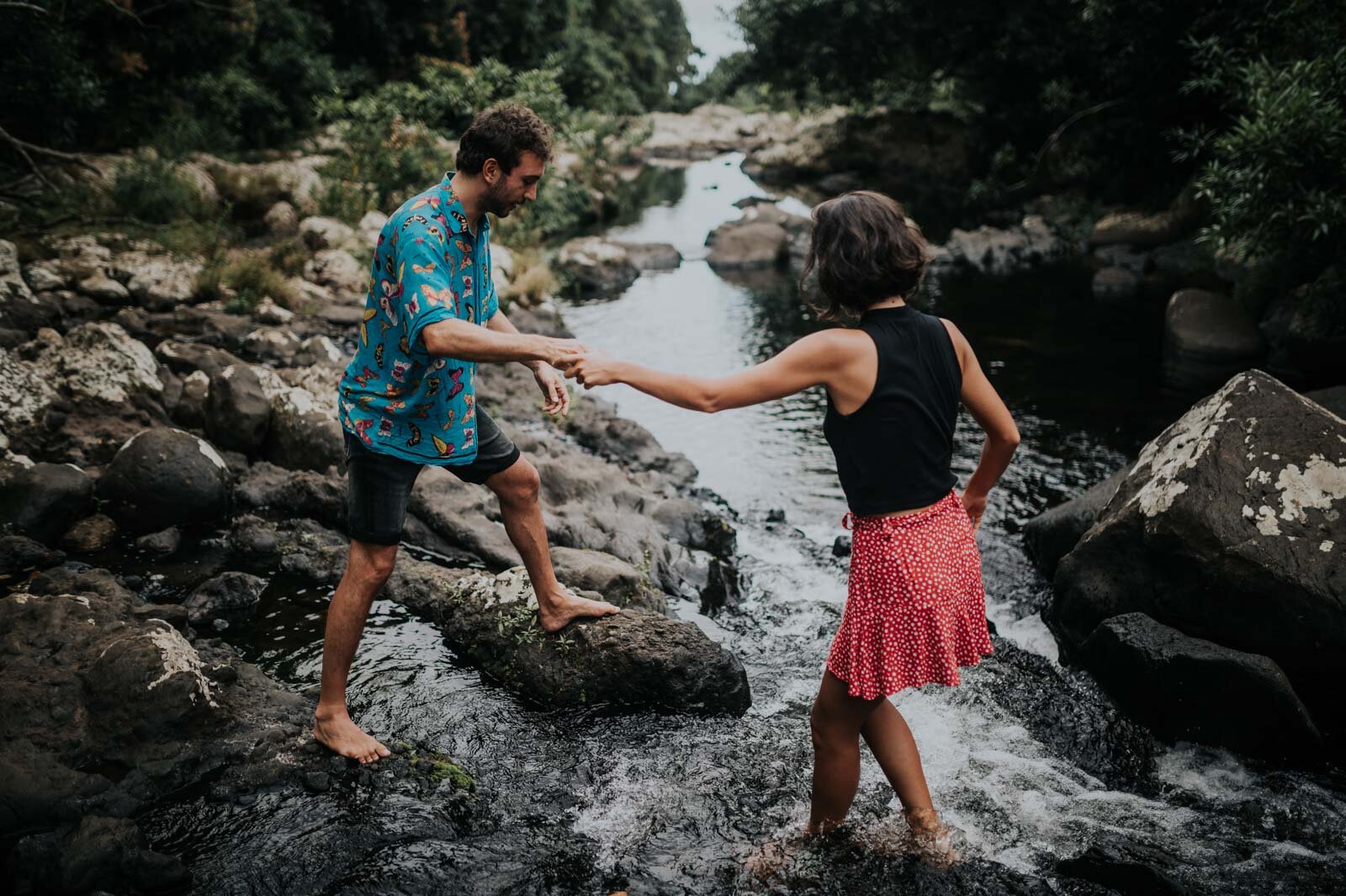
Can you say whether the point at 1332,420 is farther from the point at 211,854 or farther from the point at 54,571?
the point at 54,571

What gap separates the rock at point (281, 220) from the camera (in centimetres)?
1577

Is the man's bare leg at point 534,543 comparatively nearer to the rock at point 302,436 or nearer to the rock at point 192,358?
the rock at point 302,436

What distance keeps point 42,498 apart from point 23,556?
47cm

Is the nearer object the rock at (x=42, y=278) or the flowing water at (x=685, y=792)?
the flowing water at (x=685, y=792)

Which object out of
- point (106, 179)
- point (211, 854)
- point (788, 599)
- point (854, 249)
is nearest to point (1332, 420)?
point (788, 599)

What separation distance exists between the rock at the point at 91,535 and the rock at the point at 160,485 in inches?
3.7

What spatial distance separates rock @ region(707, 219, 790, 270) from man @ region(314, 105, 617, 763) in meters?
17.6

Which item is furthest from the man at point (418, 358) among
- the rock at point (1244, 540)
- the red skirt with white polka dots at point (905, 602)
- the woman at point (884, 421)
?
the rock at point (1244, 540)

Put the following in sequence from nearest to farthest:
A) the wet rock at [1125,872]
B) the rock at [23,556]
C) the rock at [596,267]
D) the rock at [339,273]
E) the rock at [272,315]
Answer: the wet rock at [1125,872], the rock at [23,556], the rock at [272,315], the rock at [339,273], the rock at [596,267]

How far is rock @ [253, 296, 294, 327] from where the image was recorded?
458 inches

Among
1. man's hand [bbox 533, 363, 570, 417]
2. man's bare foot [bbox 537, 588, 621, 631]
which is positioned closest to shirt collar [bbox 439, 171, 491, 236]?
man's hand [bbox 533, 363, 570, 417]

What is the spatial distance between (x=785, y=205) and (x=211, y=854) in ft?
87.2

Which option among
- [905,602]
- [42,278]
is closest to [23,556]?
[905,602]

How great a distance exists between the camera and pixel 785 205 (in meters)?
28.4
